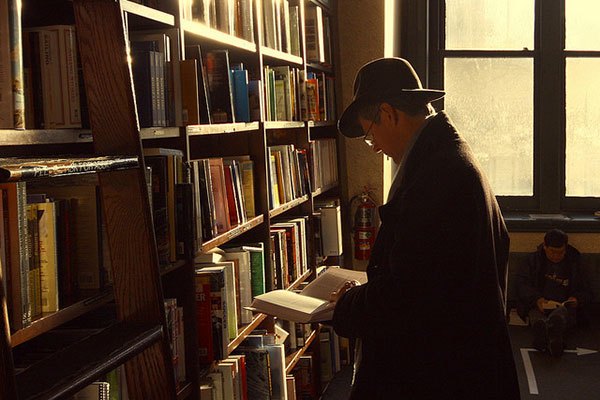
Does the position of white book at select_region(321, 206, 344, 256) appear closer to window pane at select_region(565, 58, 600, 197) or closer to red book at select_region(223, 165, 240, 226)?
red book at select_region(223, 165, 240, 226)

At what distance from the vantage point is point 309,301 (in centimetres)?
210

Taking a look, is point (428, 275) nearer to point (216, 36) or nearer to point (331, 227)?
point (216, 36)

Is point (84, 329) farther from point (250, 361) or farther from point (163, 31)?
point (250, 361)

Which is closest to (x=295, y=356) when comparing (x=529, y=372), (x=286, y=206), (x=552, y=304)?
(x=286, y=206)

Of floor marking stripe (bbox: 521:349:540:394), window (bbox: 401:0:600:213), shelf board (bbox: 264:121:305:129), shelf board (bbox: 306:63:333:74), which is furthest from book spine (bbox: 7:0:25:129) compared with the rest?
window (bbox: 401:0:600:213)

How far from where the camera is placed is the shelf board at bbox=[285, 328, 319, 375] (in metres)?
3.32

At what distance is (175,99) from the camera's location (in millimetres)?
2039

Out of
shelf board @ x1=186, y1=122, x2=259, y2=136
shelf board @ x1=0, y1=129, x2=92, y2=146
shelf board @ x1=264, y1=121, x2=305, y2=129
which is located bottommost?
shelf board @ x1=0, y1=129, x2=92, y2=146

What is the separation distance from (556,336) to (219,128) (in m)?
2.98

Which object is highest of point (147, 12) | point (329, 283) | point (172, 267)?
point (147, 12)

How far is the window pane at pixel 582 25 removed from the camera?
18.2ft

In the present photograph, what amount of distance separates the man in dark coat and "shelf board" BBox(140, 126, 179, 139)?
51 centimetres

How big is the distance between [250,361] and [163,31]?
1277mm

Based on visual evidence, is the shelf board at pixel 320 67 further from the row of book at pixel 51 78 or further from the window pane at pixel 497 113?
the row of book at pixel 51 78
